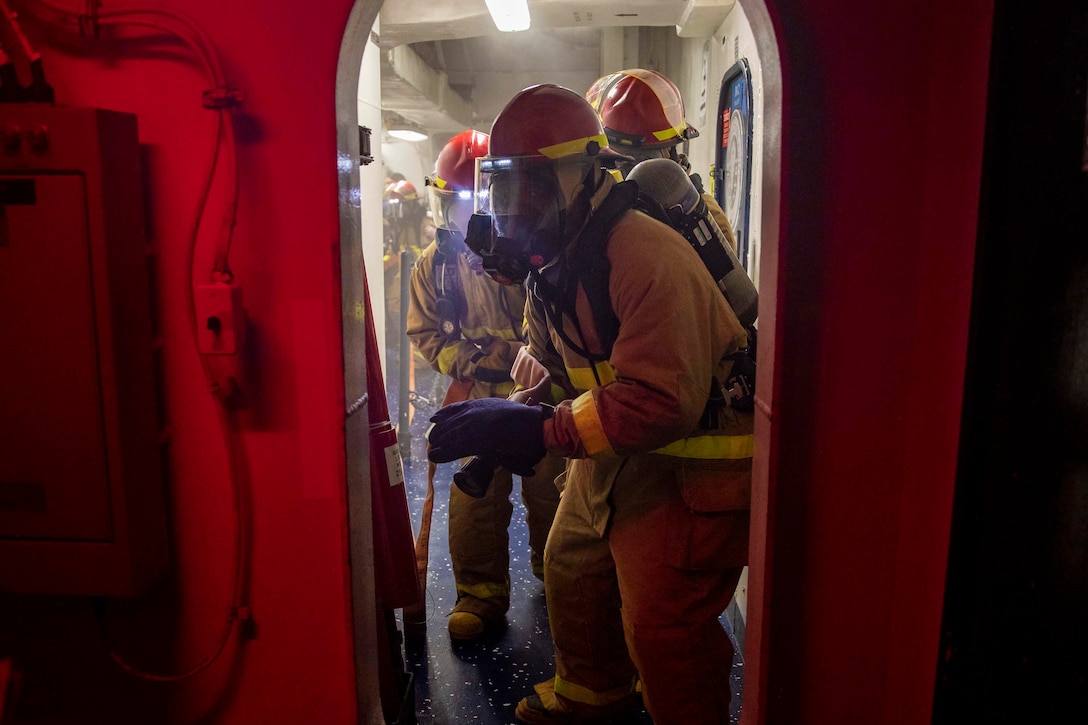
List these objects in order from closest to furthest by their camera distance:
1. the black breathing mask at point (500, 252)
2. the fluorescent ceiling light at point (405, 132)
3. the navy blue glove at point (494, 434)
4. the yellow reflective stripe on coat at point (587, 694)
Answer: the navy blue glove at point (494, 434)
the black breathing mask at point (500, 252)
the yellow reflective stripe on coat at point (587, 694)
the fluorescent ceiling light at point (405, 132)

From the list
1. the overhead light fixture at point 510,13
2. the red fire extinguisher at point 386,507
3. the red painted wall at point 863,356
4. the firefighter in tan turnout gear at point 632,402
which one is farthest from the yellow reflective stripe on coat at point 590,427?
the overhead light fixture at point 510,13

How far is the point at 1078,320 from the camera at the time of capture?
1204mm

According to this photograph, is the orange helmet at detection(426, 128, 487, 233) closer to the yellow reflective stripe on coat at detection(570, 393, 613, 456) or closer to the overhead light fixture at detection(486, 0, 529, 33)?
the overhead light fixture at detection(486, 0, 529, 33)

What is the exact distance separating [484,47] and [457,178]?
8530 millimetres

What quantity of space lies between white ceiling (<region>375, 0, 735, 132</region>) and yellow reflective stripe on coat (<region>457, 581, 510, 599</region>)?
3111 mm

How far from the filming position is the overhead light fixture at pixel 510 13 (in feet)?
14.5

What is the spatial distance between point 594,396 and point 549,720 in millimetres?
1403

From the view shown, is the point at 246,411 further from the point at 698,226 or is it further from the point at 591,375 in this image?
the point at 698,226

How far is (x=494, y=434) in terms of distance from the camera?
6.68 ft

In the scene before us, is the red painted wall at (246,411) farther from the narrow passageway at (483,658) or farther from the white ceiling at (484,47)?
Result: the white ceiling at (484,47)

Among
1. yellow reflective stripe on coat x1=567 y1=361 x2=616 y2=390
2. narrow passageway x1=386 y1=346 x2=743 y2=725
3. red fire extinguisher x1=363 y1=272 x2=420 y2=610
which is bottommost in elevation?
narrow passageway x1=386 y1=346 x2=743 y2=725

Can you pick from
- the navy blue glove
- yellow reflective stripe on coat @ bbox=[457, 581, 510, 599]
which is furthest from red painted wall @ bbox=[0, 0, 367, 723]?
yellow reflective stripe on coat @ bbox=[457, 581, 510, 599]

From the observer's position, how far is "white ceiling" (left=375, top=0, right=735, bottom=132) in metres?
5.01

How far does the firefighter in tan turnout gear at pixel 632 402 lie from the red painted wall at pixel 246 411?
1.62 feet
